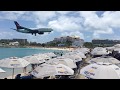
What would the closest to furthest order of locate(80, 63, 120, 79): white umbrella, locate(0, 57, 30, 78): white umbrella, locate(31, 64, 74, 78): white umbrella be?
locate(80, 63, 120, 79): white umbrella
locate(31, 64, 74, 78): white umbrella
locate(0, 57, 30, 78): white umbrella

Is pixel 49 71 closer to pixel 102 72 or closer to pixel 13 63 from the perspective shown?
pixel 102 72

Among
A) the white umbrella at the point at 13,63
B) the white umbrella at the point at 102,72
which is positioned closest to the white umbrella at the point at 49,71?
the white umbrella at the point at 102,72

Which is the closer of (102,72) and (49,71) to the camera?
(102,72)

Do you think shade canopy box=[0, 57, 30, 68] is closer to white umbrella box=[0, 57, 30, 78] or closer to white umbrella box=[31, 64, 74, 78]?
white umbrella box=[0, 57, 30, 78]

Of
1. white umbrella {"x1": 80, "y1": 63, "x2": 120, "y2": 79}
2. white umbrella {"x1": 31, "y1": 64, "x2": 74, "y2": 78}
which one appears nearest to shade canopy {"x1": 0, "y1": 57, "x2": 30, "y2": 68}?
white umbrella {"x1": 31, "y1": 64, "x2": 74, "y2": 78}

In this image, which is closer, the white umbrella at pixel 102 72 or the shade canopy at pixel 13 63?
the white umbrella at pixel 102 72

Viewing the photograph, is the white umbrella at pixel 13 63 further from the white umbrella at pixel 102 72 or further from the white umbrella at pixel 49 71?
the white umbrella at pixel 102 72

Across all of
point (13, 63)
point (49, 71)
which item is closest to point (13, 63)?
point (13, 63)

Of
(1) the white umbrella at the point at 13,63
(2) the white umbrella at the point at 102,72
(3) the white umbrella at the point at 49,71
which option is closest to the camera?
(2) the white umbrella at the point at 102,72
